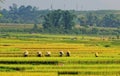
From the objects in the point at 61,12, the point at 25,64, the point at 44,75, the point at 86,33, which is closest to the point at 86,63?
the point at 25,64

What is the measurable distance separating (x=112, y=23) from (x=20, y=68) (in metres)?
130

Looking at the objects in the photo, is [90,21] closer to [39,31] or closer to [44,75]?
[39,31]

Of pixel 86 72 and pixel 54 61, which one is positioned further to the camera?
pixel 54 61

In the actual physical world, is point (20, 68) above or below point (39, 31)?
above

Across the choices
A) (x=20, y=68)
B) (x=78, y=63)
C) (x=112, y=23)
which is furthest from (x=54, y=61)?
(x=112, y=23)

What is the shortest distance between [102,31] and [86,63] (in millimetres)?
88510

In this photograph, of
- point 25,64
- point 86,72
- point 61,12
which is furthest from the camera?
point 61,12

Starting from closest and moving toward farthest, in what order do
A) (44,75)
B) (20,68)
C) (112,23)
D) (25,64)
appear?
1. (44,75)
2. (20,68)
3. (25,64)
4. (112,23)

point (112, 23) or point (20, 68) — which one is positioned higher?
point (20, 68)

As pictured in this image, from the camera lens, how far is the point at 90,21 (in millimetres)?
151875

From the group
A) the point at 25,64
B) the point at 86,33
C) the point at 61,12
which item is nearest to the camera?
the point at 25,64

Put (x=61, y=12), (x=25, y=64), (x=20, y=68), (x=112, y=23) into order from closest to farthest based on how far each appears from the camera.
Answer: (x=20, y=68) < (x=25, y=64) < (x=61, y=12) < (x=112, y=23)

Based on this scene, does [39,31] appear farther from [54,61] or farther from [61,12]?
[54,61]

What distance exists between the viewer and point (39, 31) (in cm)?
10844
